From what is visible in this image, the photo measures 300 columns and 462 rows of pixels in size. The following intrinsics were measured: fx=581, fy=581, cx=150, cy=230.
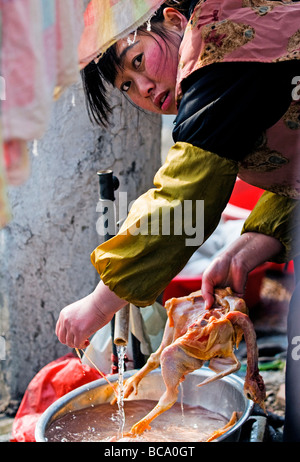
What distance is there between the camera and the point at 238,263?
2.14 meters

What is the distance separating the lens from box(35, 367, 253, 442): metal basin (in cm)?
231

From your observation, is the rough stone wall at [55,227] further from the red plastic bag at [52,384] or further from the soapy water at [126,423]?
the soapy water at [126,423]

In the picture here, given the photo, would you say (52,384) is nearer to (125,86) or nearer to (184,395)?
(184,395)

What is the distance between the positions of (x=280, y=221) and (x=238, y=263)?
22 cm

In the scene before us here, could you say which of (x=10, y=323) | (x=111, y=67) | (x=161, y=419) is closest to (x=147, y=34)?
(x=111, y=67)

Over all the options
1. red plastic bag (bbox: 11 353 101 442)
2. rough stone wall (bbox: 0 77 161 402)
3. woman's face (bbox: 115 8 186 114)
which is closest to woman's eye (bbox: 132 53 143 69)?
woman's face (bbox: 115 8 186 114)

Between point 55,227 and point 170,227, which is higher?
point 170,227

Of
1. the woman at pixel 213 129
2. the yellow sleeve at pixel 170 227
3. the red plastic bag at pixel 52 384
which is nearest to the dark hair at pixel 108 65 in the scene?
the woman at pixel 213 129

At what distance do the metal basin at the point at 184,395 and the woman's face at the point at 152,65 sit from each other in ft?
3.83

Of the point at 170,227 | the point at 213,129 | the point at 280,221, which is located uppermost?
the point at 213,129

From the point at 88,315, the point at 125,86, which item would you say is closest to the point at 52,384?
the point at 88,315

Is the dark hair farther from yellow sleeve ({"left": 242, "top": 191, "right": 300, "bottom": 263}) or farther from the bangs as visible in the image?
yellow sleeve ({"left": 242, "top": 191, "right": 300, "bottom": 263})

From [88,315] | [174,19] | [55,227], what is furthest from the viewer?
[55,227]

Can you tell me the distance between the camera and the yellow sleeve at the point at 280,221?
2166 mm
